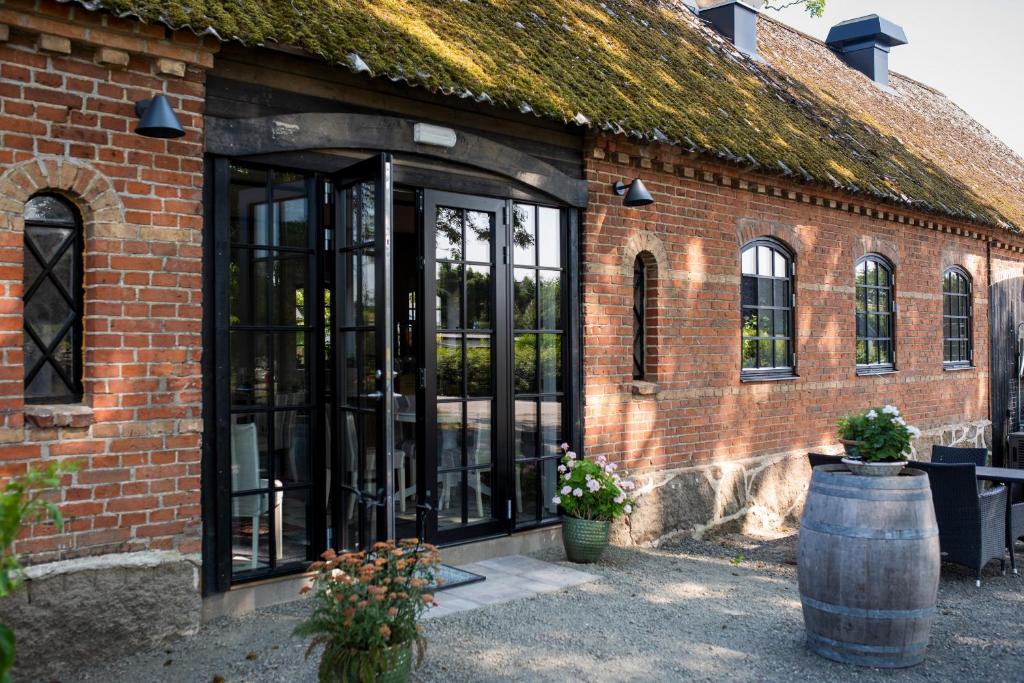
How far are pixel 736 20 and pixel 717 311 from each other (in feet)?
19.4

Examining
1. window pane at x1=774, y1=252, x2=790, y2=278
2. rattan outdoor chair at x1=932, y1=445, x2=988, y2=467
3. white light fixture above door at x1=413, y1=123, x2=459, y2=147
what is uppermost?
white light fixture above door at x1=413, y1=123, x2=459, y2=147

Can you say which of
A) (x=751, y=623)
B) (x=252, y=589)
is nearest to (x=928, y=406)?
(x=751, y=623)

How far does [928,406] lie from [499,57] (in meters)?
8.44

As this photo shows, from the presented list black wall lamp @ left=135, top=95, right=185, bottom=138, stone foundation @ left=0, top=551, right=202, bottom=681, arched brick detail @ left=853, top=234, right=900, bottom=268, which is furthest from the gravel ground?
arched brick detail @ left=853, top=234, right=900, bottom=268

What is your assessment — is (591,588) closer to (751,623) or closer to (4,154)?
(751,623)

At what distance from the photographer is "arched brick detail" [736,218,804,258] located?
9.07 m

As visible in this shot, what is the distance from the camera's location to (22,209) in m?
4.59

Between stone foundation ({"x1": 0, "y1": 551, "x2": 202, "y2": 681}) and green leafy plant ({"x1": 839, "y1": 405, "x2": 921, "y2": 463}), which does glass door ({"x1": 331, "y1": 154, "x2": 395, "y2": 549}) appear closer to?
stone foundation ({"x1": 0, "y1": 551, "x2": 202, "y2": 681})

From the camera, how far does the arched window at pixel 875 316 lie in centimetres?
1101

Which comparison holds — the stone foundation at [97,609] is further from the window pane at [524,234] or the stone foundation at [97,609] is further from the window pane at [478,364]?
the window pane at [524,234]

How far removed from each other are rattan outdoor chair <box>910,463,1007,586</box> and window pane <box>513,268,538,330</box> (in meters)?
3.25

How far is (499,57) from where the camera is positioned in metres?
6.98

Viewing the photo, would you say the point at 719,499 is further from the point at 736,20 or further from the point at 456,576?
the point at 736,20

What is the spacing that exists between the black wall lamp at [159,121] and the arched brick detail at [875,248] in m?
8.47
